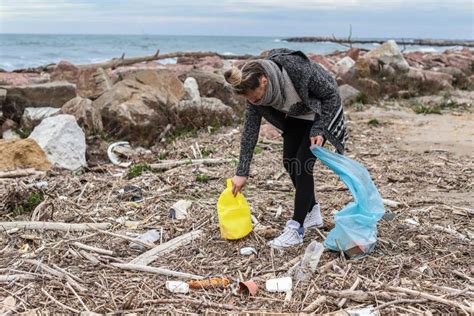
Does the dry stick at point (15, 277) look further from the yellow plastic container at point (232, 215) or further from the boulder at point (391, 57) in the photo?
the boulder at point (391, 57)

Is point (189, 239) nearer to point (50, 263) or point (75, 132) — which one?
point (50, 263)

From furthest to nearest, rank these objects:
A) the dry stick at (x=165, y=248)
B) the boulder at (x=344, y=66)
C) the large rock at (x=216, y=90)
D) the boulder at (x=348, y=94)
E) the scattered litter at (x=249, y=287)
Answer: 1. the boulder at (x=344, y=66)
2. the boulder at (x=348, y=94)
3. the large rock at (x=216, y=90)
4. the dry stick at (x=165, y=248)
5. the scattered litter at (x=249, y=287)

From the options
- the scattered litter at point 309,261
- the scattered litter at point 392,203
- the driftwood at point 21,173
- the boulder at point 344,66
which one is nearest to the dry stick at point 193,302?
the scattered litter at point 309,261

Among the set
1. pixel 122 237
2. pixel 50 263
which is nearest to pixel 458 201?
pixel 122 237

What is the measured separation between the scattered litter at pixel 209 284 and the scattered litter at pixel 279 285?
257mm

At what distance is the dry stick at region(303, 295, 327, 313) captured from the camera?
3259 mm

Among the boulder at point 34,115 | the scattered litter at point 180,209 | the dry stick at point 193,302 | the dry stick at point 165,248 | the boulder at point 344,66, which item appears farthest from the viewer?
the boulder at point 344,66

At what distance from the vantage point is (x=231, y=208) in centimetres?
418

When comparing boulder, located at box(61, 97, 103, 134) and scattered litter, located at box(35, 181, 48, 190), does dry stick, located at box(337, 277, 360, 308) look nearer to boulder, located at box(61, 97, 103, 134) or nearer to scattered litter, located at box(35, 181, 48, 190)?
scattered litter, located at box(35, 181, 48, 190)

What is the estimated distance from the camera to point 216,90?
10656 mm

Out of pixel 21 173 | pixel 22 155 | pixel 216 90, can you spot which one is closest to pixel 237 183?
pixel 21 173

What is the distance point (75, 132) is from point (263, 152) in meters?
2.30

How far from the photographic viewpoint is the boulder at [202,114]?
859cm

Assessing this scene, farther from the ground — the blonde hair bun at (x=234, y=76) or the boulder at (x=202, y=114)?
the blonde hair bun at (x=234, y=76)
